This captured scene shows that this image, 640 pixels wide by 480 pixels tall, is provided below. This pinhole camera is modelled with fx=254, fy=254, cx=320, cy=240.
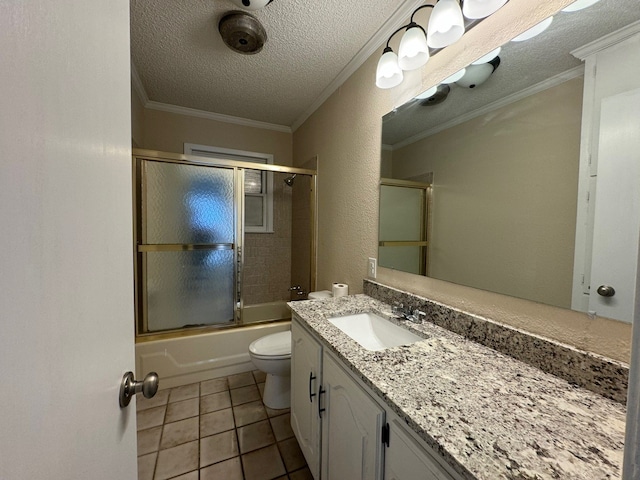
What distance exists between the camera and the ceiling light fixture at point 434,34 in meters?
0.94

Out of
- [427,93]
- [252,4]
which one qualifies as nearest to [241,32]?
A: [252,4]

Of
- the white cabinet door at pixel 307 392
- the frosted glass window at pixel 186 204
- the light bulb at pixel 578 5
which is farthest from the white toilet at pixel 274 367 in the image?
the light bulb at pixel 578 5

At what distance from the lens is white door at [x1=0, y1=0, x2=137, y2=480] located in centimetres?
27

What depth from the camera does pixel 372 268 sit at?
162 centimetres

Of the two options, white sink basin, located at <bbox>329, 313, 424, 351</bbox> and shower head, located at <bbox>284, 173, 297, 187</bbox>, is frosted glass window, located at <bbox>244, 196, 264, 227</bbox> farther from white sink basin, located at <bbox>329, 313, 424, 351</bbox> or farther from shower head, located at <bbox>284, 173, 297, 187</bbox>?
white sink basin, located at <bbox>329, 313, 424, 351</bbox>

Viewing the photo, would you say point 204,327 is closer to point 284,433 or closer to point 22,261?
point 284,433

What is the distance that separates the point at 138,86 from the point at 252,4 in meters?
1.39

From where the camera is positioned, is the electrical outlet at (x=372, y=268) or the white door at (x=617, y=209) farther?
the electrical outlet at (x=372, y=268)

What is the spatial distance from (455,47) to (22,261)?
1.53 m

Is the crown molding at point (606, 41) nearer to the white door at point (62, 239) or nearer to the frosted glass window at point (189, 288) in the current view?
the white door at point (62, 239)

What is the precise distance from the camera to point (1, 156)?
255mm

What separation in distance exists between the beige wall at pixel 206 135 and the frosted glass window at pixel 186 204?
0.71 meters

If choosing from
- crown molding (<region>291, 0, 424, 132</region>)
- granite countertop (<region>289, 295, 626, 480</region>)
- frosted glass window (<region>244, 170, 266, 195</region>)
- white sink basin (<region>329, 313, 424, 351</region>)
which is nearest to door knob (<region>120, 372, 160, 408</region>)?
granite countertop (<region>289, 295, 626, 480</region>)

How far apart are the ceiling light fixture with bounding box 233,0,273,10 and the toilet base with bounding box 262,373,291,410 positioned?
7.21ft
